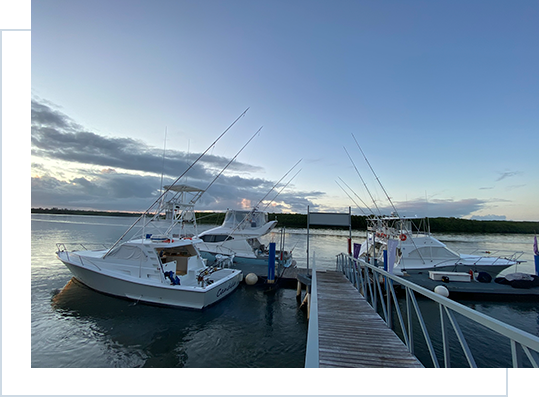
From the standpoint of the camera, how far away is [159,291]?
1106cm

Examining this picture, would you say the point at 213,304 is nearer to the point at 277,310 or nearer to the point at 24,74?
the point at 277,310

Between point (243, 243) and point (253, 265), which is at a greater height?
point (243, 243)

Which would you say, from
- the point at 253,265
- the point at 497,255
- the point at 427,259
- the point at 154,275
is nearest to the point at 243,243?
the point at 253,265

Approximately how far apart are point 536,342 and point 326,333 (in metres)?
3.65

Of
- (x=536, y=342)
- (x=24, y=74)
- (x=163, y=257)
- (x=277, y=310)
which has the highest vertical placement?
(x=24, y=74)

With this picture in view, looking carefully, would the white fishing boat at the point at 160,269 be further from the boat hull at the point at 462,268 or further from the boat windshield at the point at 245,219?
the boat hull at the point at 462,268

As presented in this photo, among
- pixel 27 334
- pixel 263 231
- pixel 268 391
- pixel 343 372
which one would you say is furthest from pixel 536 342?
pixel 263 231

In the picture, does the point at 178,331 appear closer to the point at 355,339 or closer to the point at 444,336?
the point at 355,339

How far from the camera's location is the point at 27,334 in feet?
15.9

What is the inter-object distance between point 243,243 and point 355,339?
14.7 m

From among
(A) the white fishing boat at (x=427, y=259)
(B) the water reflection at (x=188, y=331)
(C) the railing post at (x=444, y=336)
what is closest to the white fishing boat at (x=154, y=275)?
(B) the water reflection at (x=188, y=331)

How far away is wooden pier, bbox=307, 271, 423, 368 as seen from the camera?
402cm

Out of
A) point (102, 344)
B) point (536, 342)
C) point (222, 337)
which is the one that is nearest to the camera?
point (536, 342)

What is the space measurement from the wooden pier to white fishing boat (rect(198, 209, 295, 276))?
10.6 m
